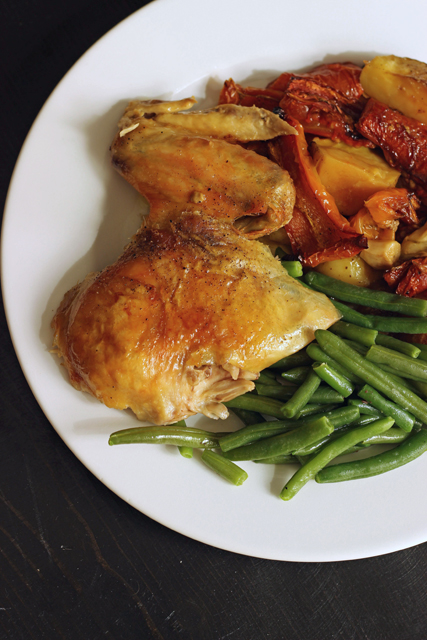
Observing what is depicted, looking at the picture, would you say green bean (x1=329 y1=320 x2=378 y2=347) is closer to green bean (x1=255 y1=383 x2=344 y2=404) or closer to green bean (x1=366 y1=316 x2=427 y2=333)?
green bean (x1=366 y1=316 x2=427 y2=333)

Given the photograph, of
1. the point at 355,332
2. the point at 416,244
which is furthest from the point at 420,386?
the point at 416,244

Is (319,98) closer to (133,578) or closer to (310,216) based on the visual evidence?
(310,216)

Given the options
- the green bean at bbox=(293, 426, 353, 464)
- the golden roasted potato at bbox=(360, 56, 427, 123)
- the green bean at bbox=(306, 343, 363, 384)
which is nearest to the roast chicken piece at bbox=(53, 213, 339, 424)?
the green bean at bbox=(306, 343, 363, 384)

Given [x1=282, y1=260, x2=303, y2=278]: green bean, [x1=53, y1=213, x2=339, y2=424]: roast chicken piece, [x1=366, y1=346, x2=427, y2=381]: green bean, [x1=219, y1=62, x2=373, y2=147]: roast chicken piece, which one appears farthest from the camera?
[x1=219, y1=62, x2=373, y2=147]: roast chicken piece

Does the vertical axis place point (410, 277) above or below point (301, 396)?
above

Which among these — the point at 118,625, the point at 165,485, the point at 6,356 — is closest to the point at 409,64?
the point at 165,485

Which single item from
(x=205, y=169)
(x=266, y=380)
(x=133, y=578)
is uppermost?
(x=205, y=169)

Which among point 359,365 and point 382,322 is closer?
point 359,365

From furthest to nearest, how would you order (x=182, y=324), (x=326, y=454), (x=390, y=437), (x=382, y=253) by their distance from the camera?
(x=382, y=253), (x=390, y=437), (x=326, y=454), (x=182, y=324)
